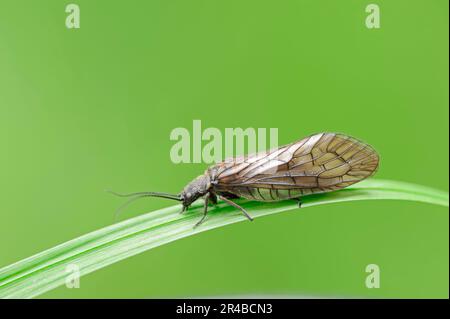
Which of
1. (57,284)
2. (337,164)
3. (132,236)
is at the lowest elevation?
(57,284)

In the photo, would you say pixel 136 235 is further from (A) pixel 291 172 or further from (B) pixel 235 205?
(A) pixel 291 172

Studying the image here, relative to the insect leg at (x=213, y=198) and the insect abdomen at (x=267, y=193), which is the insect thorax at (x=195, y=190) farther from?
the insect abdomen at (x=267, y=193)

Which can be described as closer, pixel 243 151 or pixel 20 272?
pixel 20 272

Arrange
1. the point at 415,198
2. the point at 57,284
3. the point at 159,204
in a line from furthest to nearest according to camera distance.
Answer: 1. the point at 159,204
2. the point at 415,198
3. the point at 57,284

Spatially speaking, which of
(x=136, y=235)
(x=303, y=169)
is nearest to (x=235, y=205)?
(x=303, y=169)

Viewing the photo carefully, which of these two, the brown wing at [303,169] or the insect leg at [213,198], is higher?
the brown wing at [303,169]

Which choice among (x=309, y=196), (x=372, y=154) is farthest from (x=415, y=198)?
(x=309, y=196)

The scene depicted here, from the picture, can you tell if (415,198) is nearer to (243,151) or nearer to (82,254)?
(243,151)

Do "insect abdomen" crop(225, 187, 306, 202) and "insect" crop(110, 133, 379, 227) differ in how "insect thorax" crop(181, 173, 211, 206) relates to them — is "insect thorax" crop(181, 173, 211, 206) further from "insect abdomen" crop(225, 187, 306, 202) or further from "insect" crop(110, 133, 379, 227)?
"insect abdomen" crop(225, 187, 306, 202)

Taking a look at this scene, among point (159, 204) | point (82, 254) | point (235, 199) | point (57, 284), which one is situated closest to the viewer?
point (57, 284)

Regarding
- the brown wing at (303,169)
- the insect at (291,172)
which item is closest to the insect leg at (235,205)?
the insect at (291,172)
